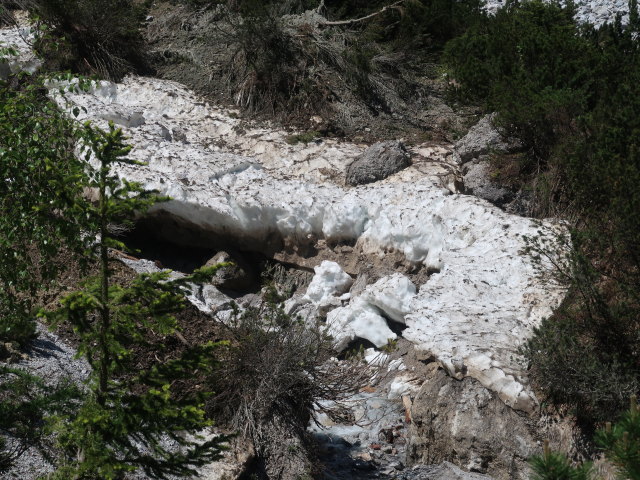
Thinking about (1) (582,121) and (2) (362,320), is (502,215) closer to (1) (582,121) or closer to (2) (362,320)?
(1) (582,121)

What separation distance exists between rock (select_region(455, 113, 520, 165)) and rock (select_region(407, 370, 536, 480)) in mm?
3268

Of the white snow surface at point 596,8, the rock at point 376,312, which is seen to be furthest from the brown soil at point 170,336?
the white snow surface at point 596,8

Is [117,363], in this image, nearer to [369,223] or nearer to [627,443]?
[627,443]

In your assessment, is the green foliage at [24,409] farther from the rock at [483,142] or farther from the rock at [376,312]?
the rock at [483,142]

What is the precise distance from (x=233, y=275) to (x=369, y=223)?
1700mm

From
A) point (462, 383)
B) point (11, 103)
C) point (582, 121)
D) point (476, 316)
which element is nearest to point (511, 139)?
point (582, 121)

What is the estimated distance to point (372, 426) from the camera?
6395 millimetres

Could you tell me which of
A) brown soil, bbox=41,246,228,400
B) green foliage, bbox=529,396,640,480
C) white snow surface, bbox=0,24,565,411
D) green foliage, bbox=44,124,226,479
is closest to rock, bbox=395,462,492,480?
white snow surface, bbox=0,24,565,411

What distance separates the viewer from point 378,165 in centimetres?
869

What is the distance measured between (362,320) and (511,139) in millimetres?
2606

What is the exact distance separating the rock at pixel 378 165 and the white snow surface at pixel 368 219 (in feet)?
0.42

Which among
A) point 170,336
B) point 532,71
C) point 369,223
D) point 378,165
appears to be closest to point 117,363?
point 170,336

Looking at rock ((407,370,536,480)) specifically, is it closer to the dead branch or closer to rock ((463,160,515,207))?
rock ((463,160,515,207))

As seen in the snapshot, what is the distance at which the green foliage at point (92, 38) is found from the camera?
35.4 feet
